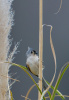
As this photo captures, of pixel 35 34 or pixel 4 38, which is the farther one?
pixel 35 34

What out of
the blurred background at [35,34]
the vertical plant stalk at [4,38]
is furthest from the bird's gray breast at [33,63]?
the blurred background at [35,34]

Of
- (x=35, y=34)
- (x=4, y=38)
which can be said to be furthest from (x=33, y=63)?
(x=35, y=34)

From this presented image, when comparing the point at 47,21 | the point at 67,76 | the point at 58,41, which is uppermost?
the point at 47,21

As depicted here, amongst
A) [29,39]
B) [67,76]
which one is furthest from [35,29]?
[67,76]

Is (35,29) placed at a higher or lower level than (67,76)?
higher

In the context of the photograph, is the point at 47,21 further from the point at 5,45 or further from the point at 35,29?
the point at 5,45

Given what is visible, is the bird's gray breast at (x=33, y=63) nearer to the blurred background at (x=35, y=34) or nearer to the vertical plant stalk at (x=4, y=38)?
the vertical plant stalk at (x=4, y=38)

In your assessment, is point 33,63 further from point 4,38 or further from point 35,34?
point 35,34

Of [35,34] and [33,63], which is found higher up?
[35,34]

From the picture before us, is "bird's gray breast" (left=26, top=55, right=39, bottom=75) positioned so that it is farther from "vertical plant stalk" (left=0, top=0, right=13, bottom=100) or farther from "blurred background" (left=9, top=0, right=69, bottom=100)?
"blurred background" (left=9, top=0, right=69, bottom=100)
